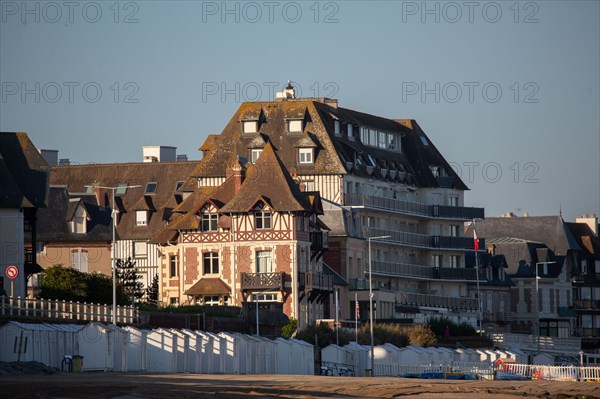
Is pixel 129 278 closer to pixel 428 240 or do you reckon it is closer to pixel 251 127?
pixel 251 127

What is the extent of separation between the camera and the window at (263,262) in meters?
98.8

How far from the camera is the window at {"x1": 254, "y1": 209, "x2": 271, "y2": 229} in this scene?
324 feet

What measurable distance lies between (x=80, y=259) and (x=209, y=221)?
14939mm

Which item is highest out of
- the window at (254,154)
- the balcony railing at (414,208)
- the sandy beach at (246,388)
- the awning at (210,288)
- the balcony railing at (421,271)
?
the window at (254,154)

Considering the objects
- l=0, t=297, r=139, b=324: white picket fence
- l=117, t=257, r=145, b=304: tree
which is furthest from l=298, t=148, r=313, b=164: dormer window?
l=0, t=297, r=139, b=324: white picket fence

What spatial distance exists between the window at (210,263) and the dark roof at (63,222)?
43.9 ft

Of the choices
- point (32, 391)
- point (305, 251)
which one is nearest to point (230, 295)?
point (305, 251)

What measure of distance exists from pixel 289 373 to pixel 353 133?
43594 mm

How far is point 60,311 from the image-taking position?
7250 centimetres

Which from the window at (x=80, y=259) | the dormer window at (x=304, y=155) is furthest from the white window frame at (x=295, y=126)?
the window at (x=80, y=259)

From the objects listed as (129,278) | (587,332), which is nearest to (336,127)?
(129,278)

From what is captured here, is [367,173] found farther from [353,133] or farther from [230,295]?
[230,295]

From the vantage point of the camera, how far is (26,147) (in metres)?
95.2

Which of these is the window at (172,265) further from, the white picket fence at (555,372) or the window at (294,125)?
the white picket fence at (555,372)
